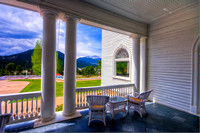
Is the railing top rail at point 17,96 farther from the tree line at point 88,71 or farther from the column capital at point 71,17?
the tree line at point 88,71

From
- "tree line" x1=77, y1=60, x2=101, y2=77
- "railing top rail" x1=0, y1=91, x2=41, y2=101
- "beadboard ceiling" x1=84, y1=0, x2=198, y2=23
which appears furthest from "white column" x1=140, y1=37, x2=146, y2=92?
"tree line" x1=77, y1=60, x2=101, y2=77

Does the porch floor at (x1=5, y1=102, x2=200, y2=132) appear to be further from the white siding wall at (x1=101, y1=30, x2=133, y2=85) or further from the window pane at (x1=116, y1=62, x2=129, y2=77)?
the white siding wall at (x1=101, y1=30, x2=133, y2=85)

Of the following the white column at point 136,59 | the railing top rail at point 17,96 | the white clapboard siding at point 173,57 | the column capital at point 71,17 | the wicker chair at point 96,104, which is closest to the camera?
the railing top rail at point 17,96

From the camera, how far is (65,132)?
6.95 ft

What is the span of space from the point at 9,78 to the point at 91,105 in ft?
15.4

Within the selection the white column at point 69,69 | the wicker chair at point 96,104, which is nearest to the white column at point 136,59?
the wicker chair at point 96,104

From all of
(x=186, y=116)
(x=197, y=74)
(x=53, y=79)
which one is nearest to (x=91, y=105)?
(x=53, y=79)

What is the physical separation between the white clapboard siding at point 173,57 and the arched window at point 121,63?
142 cm

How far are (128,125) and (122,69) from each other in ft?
13.1

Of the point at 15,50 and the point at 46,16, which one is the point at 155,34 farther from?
the point at 15,50

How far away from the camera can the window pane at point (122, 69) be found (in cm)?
575

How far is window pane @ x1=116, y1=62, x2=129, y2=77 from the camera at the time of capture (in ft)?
18.9

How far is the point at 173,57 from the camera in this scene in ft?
11.9

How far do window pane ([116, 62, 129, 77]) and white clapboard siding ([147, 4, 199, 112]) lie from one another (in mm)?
1417
